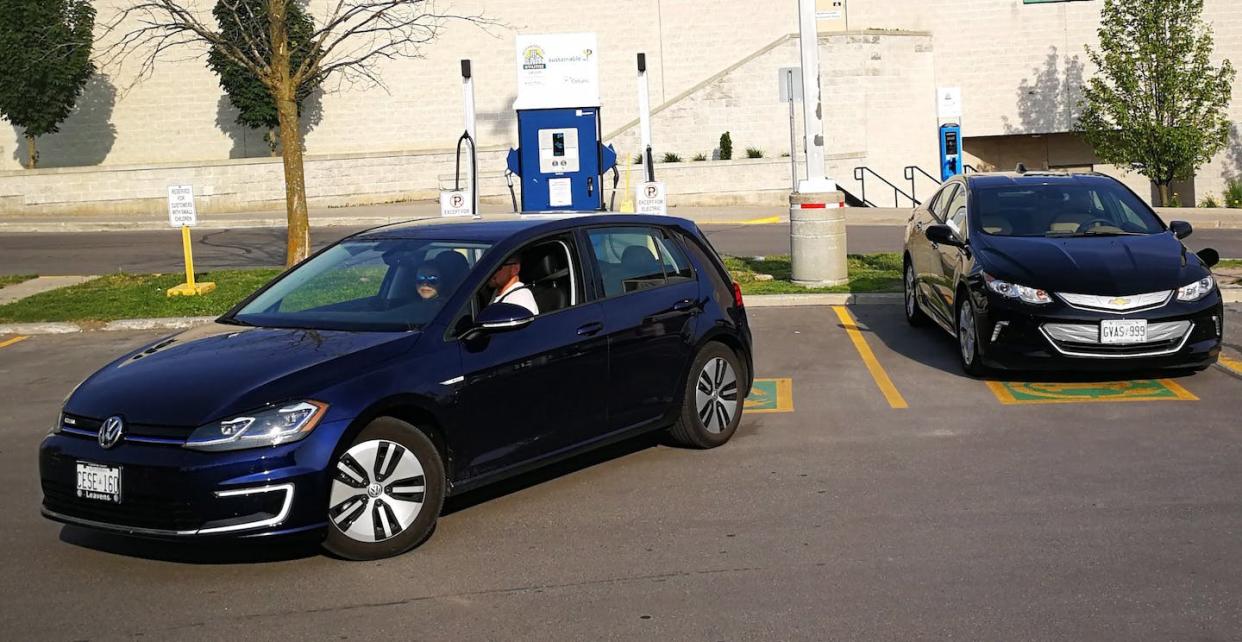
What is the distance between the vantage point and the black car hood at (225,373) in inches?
234

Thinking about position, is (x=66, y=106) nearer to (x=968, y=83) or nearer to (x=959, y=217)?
(x=968, y=83)

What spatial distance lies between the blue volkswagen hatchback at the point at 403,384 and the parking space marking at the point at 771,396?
0.92 metres

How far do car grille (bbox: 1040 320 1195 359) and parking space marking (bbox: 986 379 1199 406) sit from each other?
281 millimetres

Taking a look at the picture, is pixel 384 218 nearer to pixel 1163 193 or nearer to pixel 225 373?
pixel 1163 193

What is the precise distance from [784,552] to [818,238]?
905 centimetres

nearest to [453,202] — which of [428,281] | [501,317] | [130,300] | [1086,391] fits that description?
[130,300]

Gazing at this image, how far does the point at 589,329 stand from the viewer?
734 cm

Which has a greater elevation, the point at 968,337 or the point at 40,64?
the point at 40,64

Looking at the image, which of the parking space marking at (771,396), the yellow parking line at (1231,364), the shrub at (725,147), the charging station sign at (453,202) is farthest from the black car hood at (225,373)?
the shrub at (725,147)

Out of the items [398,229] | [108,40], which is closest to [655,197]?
[398,229]

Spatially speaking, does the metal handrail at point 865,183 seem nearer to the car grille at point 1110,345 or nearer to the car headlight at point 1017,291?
the car headlight at point 1017,291

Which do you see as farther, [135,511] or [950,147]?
[950,147]

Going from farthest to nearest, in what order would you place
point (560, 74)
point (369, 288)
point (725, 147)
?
point (725, 147)
point (560, 74)
point (369, 288)

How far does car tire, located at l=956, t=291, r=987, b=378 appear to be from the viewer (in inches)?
395
